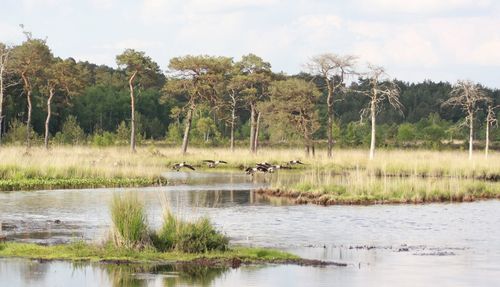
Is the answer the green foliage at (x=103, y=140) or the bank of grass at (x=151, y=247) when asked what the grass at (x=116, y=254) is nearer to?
the bank of grass at (x=151, y=247)

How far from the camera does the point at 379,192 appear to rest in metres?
30.7

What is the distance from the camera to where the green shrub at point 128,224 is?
1681 centimetres

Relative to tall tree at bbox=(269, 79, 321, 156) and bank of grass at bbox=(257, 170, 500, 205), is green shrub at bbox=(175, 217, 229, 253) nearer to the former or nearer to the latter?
bank of grass at bbox=(257, 170, 500, 205)

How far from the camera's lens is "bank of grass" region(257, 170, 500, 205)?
3014cm

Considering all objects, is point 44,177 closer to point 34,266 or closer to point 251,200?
point 251,200

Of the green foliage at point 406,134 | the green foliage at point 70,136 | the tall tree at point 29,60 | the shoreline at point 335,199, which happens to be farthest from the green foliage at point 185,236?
the green foliage at point 406,134

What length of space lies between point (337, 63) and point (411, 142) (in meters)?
29.2

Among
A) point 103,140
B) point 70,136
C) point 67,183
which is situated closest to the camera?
point 67,183

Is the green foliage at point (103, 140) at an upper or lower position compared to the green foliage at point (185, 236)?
upper

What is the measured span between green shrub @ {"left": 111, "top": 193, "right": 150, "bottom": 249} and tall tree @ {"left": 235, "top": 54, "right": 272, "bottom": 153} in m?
48.2

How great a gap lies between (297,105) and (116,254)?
4444cm

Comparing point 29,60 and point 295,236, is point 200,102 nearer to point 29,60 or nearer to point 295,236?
point 29,60

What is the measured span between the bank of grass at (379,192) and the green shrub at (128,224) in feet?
43.8

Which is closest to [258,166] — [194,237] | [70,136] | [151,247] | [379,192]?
[379,192]
